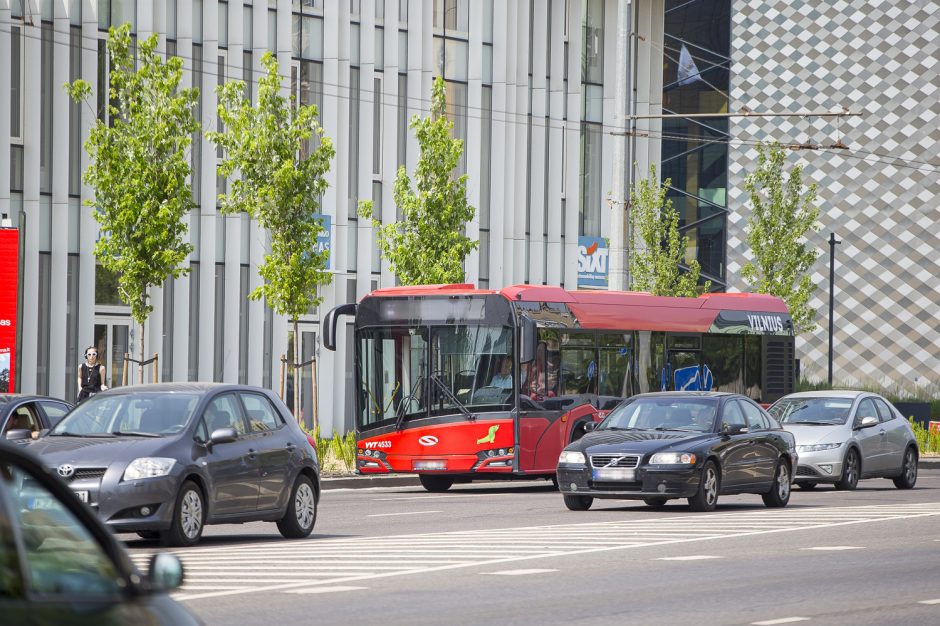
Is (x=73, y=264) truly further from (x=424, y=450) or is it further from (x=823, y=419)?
(x=823, y=419)

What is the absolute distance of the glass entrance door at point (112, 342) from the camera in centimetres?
3797

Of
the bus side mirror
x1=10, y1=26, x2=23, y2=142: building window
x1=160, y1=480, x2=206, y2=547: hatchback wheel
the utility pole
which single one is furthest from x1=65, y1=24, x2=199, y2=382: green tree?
x1=160, y1=480, x2=206, y2=547: hatchback wheel

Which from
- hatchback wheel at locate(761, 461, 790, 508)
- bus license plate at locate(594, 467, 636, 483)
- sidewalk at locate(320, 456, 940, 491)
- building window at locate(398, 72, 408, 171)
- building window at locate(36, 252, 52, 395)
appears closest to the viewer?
bus license plate at locate(594, 467, 636, 483)

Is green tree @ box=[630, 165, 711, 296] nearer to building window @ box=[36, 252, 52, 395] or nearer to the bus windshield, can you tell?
building window @ box=[36, 252, 52, 395]

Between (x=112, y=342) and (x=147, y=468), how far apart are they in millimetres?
23980

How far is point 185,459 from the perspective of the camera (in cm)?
1500

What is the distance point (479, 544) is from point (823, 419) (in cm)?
1293

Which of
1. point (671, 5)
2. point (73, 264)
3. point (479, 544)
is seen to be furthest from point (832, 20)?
point (479, 544)

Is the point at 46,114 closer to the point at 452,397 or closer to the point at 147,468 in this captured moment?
the point at 452,397

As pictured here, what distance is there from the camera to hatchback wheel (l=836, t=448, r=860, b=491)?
2675 cm

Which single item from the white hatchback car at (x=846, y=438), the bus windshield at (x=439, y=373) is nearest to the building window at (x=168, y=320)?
the bus windshield at (x=439, y=373)

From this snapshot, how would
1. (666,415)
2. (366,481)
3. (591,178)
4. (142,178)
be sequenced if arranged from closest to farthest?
(666,415)
(142,178)
(366,481)
(591,178)

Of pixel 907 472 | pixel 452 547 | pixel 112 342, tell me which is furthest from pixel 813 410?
pixel 112 342

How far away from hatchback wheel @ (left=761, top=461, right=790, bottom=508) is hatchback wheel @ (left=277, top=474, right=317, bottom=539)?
767cm
